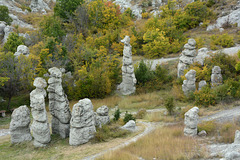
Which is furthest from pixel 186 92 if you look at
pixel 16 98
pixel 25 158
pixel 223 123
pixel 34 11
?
pixel 34 11

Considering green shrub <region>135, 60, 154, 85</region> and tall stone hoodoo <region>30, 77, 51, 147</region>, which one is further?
green shrub <region>135, 60, 154, 85</region>

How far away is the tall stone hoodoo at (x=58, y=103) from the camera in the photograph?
591 inches

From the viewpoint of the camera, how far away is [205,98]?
19.5 m

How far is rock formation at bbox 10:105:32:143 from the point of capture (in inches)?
570

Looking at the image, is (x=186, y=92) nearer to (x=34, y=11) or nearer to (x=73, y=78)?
(x=73, y=78)

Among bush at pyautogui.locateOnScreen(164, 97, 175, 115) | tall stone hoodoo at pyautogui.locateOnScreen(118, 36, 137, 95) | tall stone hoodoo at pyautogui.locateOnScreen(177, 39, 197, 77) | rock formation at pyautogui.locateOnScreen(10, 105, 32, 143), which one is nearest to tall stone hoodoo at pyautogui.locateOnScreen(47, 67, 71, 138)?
rock formation at pyautogui.locateOnScreen(10, 105, 32, 143)

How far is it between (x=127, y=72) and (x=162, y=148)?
14.1m

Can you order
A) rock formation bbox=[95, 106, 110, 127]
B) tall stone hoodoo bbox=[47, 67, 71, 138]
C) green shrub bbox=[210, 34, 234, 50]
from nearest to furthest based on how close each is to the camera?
1. tall stone hoodoo bbox=[47, 67, 71, 138]
2. rock formation bbox=[95, 106, 110, 127]
3. green shrub bbox=[210, 34, 234, 50]

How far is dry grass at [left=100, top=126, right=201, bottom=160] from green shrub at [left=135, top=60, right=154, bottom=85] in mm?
12793

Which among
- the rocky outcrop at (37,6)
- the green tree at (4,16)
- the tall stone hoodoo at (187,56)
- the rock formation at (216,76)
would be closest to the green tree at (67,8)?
the green tree at (4,16)

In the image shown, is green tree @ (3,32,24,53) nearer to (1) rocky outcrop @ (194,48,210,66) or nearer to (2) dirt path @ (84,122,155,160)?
(2) dirt path @ (84,122,155,160)

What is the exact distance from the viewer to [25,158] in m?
13.0

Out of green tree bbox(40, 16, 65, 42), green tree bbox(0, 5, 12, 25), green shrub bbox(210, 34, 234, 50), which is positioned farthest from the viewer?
green tree bbox(0, 5, 12, 25)

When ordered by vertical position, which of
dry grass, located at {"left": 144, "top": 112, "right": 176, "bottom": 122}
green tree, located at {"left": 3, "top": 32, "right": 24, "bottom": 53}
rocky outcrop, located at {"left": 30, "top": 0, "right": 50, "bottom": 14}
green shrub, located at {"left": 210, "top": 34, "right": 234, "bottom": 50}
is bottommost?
dry grass, located at {"left": 144, "top": 112, "right": 176, "bottom": 122}
